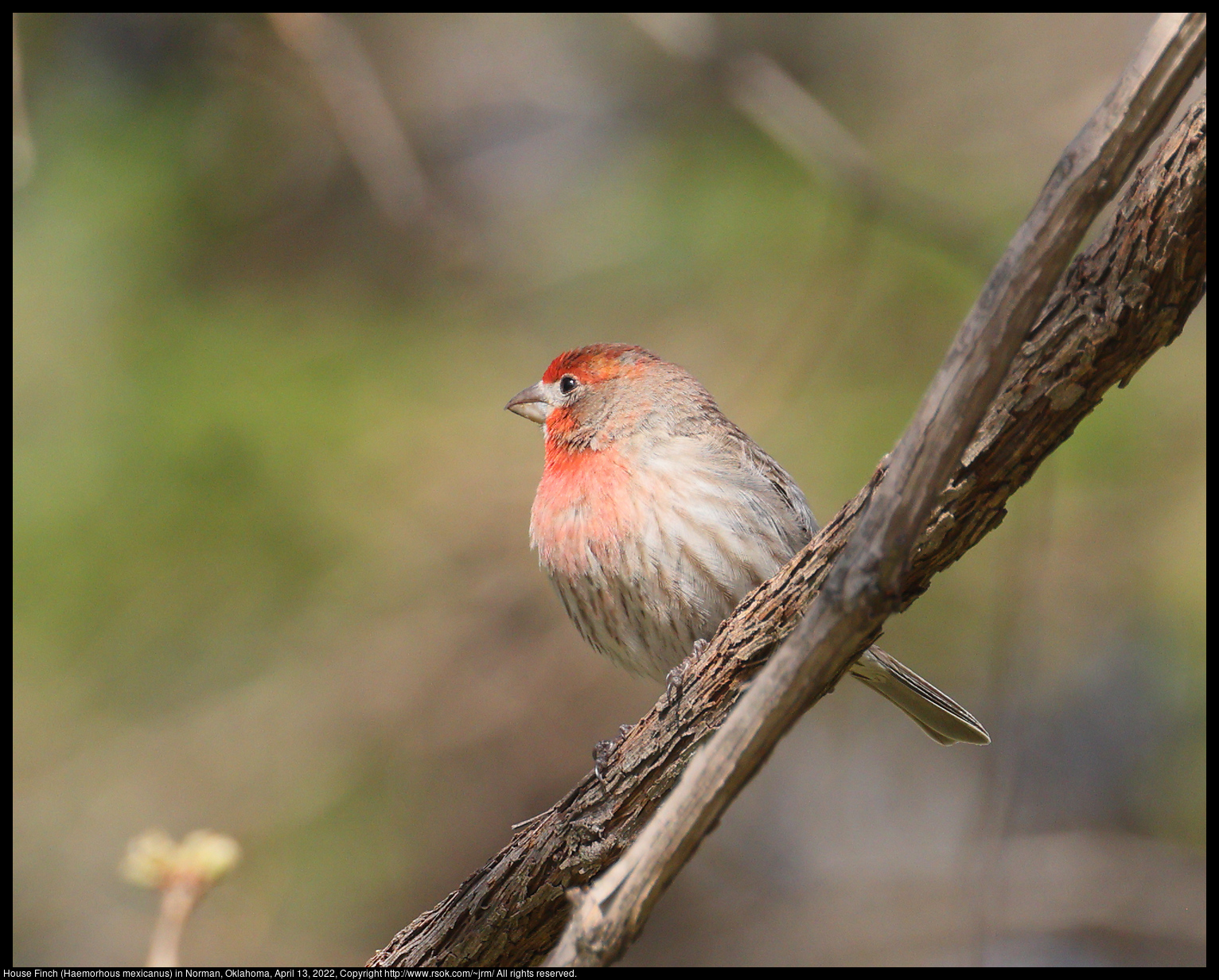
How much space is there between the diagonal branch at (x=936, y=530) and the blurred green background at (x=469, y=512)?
305cm

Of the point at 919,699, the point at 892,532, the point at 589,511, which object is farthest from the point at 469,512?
the point at 892,532

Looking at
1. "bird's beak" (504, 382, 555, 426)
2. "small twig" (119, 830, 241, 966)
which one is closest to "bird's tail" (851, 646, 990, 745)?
"bird's beak" (504, 382, 555, 426)

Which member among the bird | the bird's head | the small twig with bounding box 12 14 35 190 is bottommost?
the bird

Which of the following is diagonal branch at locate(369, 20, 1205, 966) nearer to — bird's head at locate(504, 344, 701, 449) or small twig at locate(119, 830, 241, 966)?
small twig at locate(119, 830, 241, 966)

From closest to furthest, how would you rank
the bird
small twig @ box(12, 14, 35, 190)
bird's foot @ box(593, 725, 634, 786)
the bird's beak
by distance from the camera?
bird's foot @ box(593, 725, 634, 786), the bird, small twig @ box(12, 14, 35, 190), the bird's beak

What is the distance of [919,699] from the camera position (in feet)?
14.2

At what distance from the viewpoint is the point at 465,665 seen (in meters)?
6.91

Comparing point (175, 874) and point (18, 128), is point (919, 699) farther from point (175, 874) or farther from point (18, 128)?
point (18, 128)

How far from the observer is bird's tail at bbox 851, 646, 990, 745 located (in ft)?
13.9

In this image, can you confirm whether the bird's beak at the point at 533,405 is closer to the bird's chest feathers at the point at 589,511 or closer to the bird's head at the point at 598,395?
the bird's head at the point at 598,395

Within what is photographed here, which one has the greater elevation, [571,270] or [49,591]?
[571,270]

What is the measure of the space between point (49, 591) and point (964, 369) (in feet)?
19.4

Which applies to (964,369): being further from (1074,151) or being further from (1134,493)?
(1134,493)

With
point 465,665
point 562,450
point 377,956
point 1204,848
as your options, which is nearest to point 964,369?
point 377,956
